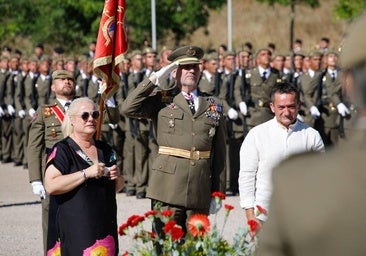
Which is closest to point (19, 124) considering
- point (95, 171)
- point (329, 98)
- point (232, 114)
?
point (232, 114)

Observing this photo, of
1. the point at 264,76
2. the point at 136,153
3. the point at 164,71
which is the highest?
the point at 164,71

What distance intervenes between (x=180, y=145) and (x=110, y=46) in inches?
51.1

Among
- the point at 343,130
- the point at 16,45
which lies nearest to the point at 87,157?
the point at 343,130

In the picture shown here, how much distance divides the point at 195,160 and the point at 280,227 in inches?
212

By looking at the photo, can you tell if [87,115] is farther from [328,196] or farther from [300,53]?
[300,53]

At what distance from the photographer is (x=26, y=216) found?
500 inches

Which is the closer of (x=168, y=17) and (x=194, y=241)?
(x=194, y=241)

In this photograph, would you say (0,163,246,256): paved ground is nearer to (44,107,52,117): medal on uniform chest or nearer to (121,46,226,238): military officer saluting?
(44,107,52,117): medal on uniform chest

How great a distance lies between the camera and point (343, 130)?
15.8 metres

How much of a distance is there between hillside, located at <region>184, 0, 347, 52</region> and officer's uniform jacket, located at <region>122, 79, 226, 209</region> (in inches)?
1543

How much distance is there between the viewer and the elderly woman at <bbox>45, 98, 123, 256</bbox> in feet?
21.3

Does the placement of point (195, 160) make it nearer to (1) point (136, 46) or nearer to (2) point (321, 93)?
(2) point (321, 93)

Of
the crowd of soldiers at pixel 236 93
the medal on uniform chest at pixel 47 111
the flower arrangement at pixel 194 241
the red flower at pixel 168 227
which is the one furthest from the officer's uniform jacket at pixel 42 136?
the crowd of soldiers at pixel 236 93

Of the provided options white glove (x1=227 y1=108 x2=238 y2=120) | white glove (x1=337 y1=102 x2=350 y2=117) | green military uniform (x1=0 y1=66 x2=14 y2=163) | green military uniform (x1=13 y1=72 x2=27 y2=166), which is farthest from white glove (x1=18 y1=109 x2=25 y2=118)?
white glove (x1=337 y1=102 x2=350 y2=117)
